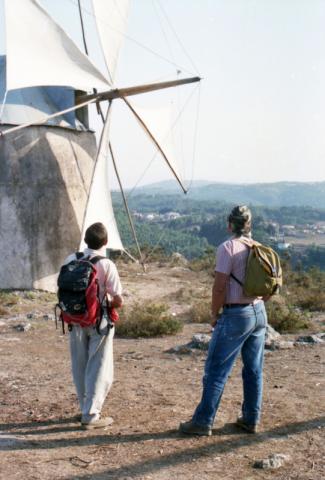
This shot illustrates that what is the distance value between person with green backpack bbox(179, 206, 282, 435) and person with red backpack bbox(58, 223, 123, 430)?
2.71ft

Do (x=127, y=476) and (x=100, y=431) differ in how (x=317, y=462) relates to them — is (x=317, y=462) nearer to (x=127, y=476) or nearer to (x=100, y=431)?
(x=127, y=476)

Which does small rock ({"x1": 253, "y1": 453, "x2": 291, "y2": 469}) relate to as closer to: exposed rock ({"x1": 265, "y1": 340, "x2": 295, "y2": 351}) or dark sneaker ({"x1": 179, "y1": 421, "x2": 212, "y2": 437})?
dark sneaker ({"x1": 179, "y1": 421, "x2": 212, "y2": 437})

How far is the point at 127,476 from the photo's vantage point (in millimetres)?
3893

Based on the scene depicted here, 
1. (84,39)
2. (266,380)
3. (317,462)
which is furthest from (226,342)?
(84,39)

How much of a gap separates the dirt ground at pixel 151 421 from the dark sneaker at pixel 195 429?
5cm

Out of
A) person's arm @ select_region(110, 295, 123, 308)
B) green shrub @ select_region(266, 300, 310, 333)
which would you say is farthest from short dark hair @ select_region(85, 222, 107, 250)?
green shrub @ select_region(266, 300, 310, 333)

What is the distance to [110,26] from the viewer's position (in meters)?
13.9

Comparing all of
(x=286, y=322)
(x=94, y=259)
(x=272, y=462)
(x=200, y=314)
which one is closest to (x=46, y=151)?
(x=200, y=314)

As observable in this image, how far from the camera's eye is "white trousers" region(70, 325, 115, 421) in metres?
4.66

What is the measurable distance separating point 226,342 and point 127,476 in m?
1.17

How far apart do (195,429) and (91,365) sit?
957 mm

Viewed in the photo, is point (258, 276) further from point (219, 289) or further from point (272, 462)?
point (272, 462)

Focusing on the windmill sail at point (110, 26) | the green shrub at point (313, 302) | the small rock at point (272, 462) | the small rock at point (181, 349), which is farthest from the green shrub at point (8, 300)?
the small rock at point (272, 462)

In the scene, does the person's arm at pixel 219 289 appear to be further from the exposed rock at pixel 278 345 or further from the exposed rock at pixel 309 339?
the exposed rock at pixel 309 339
